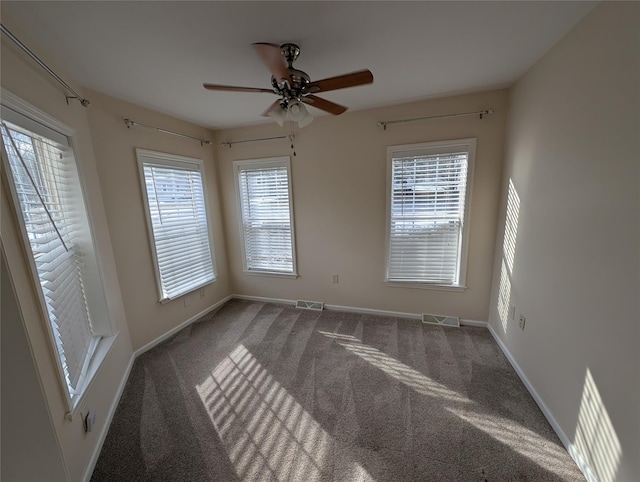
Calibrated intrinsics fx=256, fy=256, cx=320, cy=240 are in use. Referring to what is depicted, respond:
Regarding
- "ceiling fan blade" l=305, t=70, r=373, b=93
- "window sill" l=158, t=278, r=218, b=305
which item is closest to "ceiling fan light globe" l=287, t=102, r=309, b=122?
"ceiling fan blade" l=305, t=70, r=373, b=93

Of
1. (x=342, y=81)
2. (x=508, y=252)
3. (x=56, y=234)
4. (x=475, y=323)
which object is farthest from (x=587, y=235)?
(x=56, y=234)

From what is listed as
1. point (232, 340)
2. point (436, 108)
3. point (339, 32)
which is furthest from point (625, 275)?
point (232, 340)

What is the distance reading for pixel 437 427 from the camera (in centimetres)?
170

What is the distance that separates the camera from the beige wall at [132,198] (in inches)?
87.9

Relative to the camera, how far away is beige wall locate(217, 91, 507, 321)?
258 centimetres

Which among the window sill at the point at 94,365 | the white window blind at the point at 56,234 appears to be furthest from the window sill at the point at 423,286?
the white window blind at the point at 56,234

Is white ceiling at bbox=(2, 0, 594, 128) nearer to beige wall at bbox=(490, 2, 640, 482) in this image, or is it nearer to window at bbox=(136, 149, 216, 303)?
beige wall at bbox=(490, 2, 640, 482)

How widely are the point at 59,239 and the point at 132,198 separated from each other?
911 millimetres

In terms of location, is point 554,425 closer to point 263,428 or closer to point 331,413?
point 331,413

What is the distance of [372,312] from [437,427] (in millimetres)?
1614

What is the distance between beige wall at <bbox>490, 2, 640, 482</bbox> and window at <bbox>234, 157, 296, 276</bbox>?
2.47 metres

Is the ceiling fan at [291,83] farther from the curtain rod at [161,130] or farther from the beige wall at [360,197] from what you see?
the curtain rod at [161,130]

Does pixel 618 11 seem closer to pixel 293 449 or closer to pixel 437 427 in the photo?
pixel 437 427

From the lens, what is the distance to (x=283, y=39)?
1.58 m
